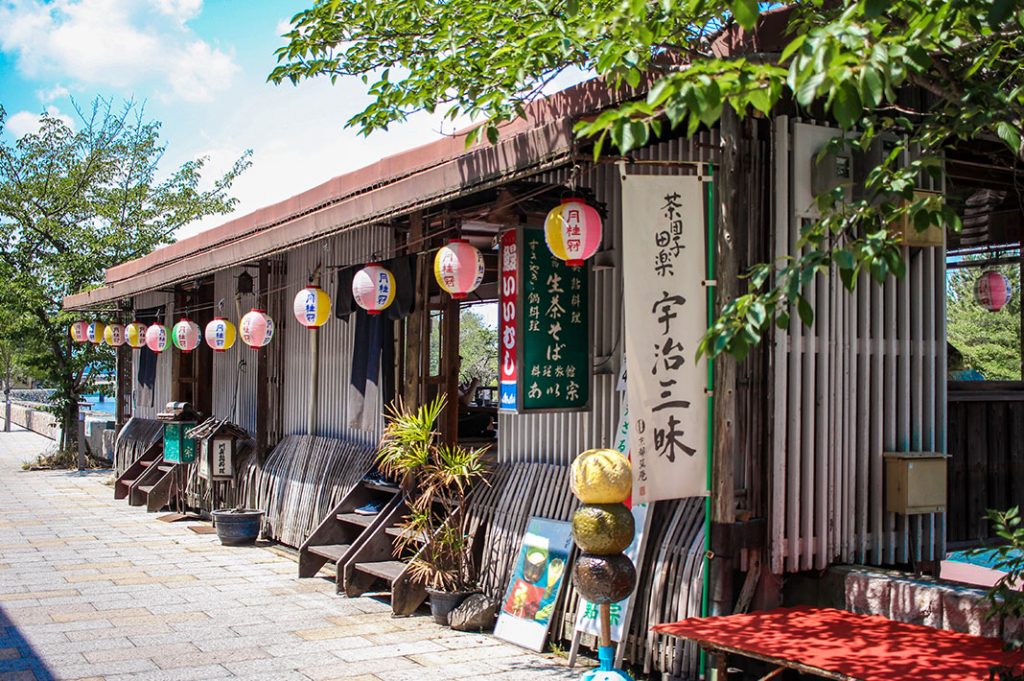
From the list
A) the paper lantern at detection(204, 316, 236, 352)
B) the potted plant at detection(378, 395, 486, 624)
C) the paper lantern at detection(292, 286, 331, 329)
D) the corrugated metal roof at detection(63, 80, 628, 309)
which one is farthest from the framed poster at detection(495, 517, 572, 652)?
the paper lantern at detection(204, 316, 236, 352)

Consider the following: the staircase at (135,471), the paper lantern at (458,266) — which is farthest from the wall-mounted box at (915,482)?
the staircase at (135,471)

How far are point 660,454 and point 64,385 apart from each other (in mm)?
21221

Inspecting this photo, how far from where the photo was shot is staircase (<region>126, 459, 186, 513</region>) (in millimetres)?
16609

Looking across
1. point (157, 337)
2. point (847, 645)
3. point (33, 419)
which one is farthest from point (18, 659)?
point (33, 419)

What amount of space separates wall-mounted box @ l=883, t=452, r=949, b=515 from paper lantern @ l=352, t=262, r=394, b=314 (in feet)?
16.7

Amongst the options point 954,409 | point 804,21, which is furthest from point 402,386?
point 804,21

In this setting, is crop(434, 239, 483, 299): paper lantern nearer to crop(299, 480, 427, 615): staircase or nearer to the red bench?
crop(299, 480, 427, 615): staircase

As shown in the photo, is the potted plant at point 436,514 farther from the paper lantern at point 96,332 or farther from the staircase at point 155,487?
the paper lantern at point 96,332

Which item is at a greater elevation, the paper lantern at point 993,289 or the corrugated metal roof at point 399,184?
the corrugated metal roof at point 399,184

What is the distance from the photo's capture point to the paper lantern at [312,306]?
11273 mm

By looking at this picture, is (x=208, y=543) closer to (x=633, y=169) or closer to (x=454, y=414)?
(x=454, y=414)

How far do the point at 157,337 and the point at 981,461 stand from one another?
1356cm

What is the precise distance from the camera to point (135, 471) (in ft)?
60.1

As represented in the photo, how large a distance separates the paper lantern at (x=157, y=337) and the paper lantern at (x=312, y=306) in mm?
7125
